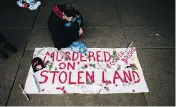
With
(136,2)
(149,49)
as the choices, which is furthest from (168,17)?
(149,49)

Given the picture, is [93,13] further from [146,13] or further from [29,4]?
[29,4]

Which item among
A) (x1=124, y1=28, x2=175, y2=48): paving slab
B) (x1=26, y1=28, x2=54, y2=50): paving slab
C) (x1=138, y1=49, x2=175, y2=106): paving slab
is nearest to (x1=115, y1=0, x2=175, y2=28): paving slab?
(x1=124, y1=28, x2=175, y2=48): paving slab

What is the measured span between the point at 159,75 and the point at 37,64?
6.40 feet

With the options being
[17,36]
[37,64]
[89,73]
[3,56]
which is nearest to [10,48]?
[3,56]

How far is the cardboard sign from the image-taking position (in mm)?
2922

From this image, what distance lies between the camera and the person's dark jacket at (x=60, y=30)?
10.9 feet

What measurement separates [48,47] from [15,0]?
2103 millimetres

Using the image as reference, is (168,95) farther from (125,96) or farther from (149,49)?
(149,49)

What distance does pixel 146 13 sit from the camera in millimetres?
4684

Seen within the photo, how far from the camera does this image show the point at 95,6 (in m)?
4.88

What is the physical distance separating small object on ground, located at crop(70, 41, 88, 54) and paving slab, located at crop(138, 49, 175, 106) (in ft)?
3.21

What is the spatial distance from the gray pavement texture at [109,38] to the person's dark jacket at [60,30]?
29cm

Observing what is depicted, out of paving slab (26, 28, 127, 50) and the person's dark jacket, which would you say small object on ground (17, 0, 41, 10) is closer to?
paving slab (26, 28, 127, 50)

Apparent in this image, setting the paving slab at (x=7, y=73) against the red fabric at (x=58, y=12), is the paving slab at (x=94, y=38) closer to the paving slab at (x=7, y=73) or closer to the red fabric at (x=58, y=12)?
the paving slab at (x=7, y=73)
